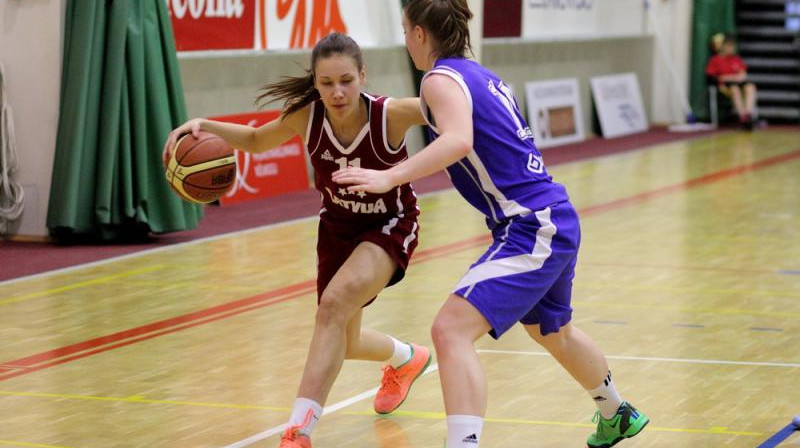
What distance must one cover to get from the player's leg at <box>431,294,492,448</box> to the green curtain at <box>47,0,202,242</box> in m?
6.18

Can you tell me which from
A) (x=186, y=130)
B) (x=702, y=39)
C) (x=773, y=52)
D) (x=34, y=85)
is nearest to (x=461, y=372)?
(x=186, y=130)

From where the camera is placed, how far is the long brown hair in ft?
14.4

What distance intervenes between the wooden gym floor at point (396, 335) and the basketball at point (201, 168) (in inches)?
33.1

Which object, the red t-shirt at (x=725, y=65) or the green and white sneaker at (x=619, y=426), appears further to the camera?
the red t-shirt at (x=725, y=65)

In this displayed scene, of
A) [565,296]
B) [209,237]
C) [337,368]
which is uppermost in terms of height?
[565,296]

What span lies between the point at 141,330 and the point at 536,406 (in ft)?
8.12

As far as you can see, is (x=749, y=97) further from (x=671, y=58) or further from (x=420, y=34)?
(x=420, y=34)

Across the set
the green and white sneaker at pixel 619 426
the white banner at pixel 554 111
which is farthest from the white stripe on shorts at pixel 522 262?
the white banner at pixel 554 111

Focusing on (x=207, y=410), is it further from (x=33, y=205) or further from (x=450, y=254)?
(x=33, y=205)

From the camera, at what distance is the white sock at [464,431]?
379 centimetres

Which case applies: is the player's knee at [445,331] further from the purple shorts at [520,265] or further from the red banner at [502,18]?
the red banner at [502,18]

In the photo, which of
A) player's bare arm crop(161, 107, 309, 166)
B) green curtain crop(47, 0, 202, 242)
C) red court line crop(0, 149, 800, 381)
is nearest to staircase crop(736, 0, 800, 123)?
red court line crop(0, 149, 800, 381)

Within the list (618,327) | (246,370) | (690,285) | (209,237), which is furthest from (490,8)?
(246,370)

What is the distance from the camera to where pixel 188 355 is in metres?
6.20
